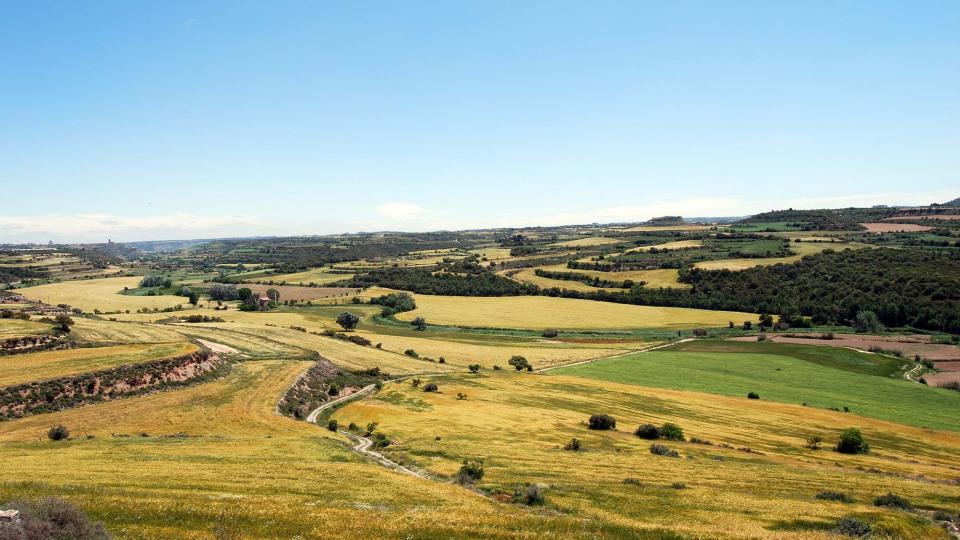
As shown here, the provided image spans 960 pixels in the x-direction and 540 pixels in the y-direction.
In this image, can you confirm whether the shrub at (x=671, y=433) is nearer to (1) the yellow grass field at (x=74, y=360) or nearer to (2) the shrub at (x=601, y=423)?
(2) the shrub at (x=601, y=423)

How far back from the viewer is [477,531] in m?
18.7

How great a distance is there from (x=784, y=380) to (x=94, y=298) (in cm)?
17521

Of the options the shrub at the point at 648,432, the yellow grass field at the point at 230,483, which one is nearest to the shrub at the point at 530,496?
the yellow grass field at the point at 230,483

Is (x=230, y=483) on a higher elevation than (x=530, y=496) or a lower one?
higher

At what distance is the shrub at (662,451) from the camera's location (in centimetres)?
4033

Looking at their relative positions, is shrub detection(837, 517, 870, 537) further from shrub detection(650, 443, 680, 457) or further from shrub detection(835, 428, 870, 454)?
shrub detection(835, 428, 870, 454)

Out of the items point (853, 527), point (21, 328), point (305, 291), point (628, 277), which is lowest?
point (305, 291)

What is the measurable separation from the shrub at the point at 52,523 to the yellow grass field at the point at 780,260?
172938 mm

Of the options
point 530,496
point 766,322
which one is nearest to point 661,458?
point 530,496

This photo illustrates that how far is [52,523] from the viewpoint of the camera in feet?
47.4

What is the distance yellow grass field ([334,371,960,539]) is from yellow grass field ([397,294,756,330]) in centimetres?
5809

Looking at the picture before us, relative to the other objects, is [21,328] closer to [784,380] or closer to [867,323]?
[784,380]

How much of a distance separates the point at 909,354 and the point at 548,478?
9240 centimetres

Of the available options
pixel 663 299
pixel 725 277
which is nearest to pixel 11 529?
pixel 663 299
